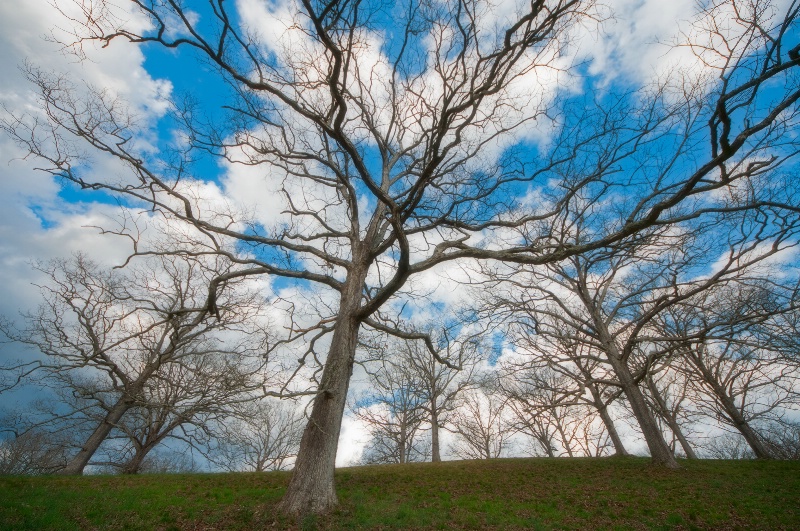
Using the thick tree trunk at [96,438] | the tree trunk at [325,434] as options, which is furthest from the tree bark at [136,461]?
the tree trunk at [325,434]

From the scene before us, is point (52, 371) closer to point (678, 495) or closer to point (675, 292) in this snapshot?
point (678, 495)

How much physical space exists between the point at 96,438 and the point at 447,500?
1203cm

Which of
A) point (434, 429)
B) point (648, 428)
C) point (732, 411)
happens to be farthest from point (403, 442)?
point (732, 411)

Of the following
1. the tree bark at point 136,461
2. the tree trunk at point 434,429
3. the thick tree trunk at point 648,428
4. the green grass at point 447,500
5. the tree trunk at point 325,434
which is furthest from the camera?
the tree trunk at point 434,429

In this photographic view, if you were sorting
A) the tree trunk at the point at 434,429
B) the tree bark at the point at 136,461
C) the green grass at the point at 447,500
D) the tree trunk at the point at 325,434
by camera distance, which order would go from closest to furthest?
the tree trunk at the point at 325,434
the green grass at the point at 447,500
the tree bark at the point at 136,461
the tree trunk at the point at 434,429

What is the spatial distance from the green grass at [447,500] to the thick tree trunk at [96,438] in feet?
8.31

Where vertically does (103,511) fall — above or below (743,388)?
below

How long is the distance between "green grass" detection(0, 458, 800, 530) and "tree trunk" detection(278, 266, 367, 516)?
0.27m

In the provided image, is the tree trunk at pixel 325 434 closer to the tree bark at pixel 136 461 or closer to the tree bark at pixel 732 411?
the tree bark at pixel 136 461

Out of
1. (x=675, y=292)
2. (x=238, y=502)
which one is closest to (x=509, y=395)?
(x=675, y=292)

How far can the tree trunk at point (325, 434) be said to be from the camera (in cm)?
588

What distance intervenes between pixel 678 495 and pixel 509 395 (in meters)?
4.97

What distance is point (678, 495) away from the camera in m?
8.31

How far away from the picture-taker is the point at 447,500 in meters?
8.13
